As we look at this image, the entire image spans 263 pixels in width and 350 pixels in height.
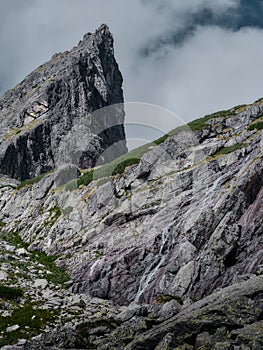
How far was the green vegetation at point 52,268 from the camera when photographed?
3253 cm

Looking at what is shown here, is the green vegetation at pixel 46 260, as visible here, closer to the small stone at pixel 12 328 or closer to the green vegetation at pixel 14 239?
the green vegetation at pixel 14 239

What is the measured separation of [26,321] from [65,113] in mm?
80929

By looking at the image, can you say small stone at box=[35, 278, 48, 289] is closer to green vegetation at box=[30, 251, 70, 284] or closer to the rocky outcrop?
green vegetation at box=[30, 251, 70, 284]

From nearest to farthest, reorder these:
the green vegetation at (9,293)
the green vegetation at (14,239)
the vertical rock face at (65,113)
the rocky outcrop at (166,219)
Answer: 1. the rocky outcrop at (166,219)
2. the green vegetation at (9,293)
3. the green vegetation at (14,239)
4. the vertical rock face at (65,113)

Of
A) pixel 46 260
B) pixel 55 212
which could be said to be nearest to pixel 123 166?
pixel 55 212

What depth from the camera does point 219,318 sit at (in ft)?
45.9

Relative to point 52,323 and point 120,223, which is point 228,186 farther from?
point 52,323

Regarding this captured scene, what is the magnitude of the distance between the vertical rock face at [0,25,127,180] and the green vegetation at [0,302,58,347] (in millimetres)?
60709

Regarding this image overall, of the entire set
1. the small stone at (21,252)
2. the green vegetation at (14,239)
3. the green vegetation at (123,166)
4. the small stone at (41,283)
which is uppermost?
the green vegetation at (123,166)

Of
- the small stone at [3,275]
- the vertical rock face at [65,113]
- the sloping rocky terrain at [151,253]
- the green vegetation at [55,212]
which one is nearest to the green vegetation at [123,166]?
the sloping rocky terrain at [151,253]

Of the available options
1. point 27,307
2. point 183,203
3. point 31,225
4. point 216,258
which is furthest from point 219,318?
point 31,225

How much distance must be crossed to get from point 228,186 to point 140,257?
936cm

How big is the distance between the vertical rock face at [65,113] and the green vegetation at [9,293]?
2259 inches

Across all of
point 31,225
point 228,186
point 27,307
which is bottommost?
point 27,307
